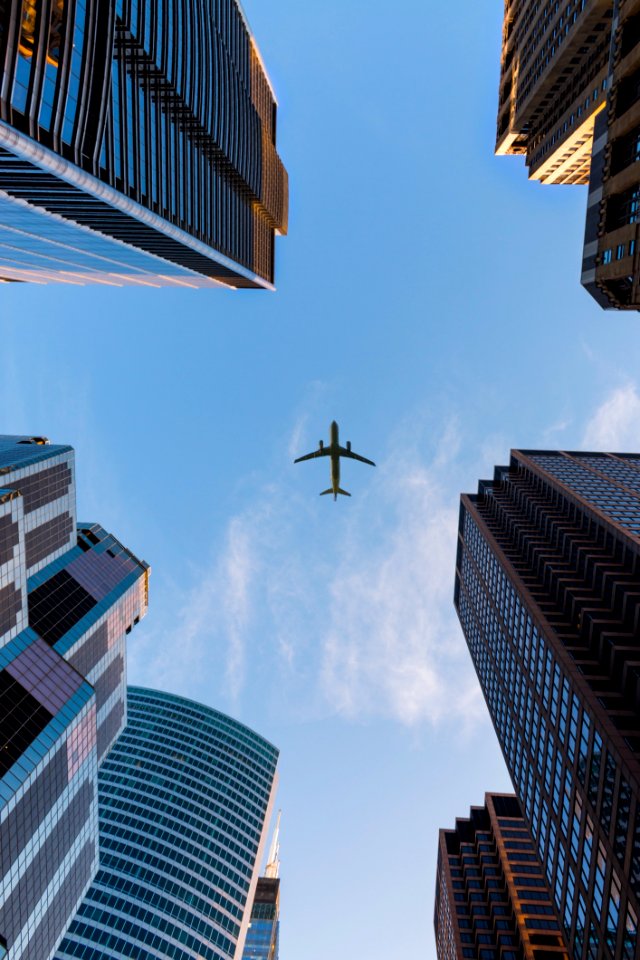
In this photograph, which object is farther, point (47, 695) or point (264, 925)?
point (264, 925)

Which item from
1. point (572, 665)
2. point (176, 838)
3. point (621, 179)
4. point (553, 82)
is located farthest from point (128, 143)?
point (176, 838)

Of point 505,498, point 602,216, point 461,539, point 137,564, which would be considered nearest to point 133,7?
point 602,216

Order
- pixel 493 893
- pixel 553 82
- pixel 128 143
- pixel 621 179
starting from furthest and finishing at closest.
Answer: pixel 493 893
pixel 553 82
pixel 128 143
pixel 621 179

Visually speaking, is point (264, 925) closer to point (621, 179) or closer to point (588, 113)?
point (621, 179)

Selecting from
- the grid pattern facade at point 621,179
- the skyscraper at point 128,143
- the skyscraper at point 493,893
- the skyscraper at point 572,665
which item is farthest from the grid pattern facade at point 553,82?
the skyscraper at point 493,893

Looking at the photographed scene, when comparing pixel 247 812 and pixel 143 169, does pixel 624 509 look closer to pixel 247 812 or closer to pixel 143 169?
pixel 143 169
